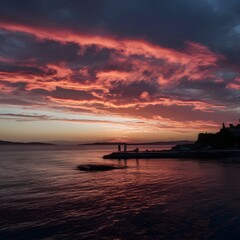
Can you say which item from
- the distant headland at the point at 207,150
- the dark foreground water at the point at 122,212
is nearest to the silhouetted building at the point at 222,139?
the distant headland at the point at 207,150

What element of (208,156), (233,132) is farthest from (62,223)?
(233,132)

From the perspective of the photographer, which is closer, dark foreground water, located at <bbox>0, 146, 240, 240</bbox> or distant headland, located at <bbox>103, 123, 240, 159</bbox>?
dark foreground water, located at <bbox>0, 146, 240, 240</bbox>

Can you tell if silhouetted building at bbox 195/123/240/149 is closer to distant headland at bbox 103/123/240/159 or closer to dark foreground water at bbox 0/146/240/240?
distant headland at bbox 103/123/240/159

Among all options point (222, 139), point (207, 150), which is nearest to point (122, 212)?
point (207, 150)

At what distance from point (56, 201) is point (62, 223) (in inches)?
292

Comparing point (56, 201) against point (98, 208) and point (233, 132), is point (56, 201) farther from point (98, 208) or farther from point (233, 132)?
point (233, 132)

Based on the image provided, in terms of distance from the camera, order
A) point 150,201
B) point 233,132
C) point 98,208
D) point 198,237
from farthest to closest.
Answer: point 233,132, point 150,201, point 98,208, point 198,237

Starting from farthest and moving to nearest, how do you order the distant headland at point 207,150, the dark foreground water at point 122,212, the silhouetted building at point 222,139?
1. the silhouetted building at point 222,139
2. the distant headland at point 207,150
3. the dark foreground water at point 122,212

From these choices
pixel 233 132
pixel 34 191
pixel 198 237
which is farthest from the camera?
pixel 233 132

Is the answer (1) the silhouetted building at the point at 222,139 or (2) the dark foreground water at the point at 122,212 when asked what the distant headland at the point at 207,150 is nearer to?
(1) the silhouetted building at the point at 222,139

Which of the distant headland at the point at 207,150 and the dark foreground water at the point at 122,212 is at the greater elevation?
the distant headland at the point at 207,150

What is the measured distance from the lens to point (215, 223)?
18656 mm

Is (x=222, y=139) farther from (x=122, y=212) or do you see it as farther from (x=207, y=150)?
(x=122, y=212)

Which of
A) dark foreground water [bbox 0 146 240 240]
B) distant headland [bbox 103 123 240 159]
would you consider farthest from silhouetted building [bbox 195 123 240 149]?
dark foreground water [bbox 0 146 240 240]
